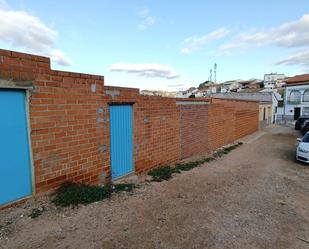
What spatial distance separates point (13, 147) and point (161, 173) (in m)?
4.27

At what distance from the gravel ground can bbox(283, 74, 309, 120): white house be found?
120 ft

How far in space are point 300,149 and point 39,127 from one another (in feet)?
33.3

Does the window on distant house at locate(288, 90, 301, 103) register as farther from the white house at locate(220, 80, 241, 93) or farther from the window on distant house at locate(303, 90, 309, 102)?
the white house at locate(220, 80, 241, 93)

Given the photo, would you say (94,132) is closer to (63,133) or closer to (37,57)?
(63,133)

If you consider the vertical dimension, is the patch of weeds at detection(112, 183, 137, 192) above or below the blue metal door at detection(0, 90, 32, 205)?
below

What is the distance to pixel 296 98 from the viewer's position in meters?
36.8

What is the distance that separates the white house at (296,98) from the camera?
35.2 m

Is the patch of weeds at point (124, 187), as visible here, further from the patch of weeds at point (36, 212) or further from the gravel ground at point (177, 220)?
the patch of weeds at point (36, 212)

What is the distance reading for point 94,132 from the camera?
4961 mm

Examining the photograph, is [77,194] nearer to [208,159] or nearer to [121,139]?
[121,139]

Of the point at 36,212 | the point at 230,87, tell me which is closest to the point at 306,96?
the point at 230,87

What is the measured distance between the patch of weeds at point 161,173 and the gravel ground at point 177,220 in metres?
0.28

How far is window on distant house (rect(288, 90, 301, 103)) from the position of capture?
36.4 m

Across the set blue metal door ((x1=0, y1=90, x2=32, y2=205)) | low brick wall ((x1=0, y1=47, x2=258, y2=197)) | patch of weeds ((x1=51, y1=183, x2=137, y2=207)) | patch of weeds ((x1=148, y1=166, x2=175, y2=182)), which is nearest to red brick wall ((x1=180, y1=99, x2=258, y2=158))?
low brick wall ((x1=0, y1=47, x2=258, y2=197))
